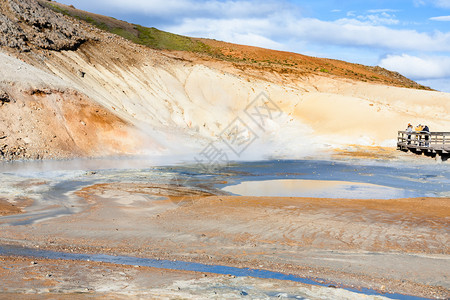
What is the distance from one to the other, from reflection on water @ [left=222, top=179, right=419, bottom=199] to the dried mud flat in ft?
5.17

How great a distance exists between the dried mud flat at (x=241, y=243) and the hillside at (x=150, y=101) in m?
14.3

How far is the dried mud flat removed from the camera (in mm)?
8305

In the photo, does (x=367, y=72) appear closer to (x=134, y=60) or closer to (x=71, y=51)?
(x=134, y=60)

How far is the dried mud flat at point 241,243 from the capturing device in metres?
8.30

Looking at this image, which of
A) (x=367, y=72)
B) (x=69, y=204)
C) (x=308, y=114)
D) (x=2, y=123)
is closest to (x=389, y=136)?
(x=308, y=114)

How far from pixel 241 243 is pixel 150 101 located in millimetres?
30835

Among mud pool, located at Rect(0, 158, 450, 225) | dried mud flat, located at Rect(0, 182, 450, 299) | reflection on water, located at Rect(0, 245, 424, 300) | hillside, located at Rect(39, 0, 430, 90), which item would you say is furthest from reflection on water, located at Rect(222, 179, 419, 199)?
hillside, located at Rect(39, 0, 430, 90)

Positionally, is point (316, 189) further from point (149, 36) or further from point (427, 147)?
point (149, 36)

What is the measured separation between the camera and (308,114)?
46.3 m

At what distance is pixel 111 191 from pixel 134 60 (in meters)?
29.4

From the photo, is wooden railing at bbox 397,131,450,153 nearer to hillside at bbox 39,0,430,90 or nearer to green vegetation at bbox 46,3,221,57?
hillside at bbox 39,0,430,90

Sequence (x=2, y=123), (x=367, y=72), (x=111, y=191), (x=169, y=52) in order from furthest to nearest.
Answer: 1. (x=367, y=72)
2. (x=169, y=52)
3. (x=2, y=123)
4. (x=111, y=191)

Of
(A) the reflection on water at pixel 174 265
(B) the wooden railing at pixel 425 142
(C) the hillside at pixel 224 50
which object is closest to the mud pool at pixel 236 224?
(A) the reflection on water at pixel 174 265

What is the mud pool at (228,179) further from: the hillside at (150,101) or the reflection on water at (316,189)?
the hillside at (150,101)
